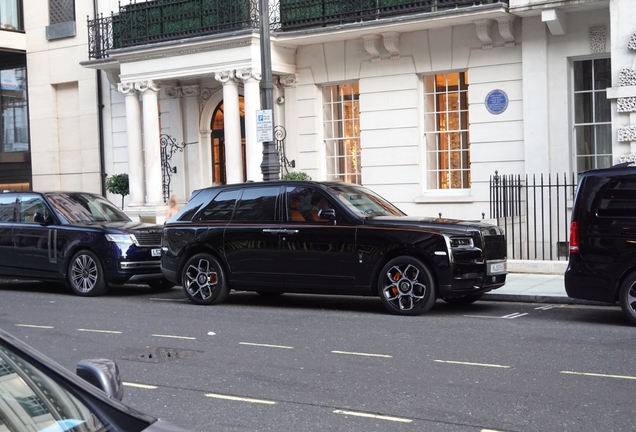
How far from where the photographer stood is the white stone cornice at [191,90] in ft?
76.3

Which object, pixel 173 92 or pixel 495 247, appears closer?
pixel 495 247

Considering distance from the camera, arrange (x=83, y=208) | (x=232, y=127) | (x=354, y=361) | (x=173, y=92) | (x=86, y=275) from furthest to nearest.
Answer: (x=173, y=92)
(x=232, y=127)
(x=83, y=208)
(x=86, y=275)
(x=354, y=361)

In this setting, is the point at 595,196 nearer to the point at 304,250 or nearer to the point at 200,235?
the point at 304,250

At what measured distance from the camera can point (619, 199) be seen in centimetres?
1059

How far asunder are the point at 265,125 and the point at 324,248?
13.6ft

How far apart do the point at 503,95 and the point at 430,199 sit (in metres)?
2.77

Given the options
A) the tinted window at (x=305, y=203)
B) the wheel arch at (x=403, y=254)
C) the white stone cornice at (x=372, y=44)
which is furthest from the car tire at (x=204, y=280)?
the white stone cornice at (x=372, y=44)

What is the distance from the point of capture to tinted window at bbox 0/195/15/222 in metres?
15.8

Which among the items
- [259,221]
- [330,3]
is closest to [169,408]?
[259,221]

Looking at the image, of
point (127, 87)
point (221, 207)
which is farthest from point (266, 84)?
point (127, 87)

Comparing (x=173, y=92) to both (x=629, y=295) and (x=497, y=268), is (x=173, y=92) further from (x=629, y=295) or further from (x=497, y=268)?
(x=629, y=295)

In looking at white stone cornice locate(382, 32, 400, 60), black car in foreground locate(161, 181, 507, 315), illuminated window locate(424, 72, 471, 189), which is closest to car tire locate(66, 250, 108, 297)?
black car in foreground locate(161, 181, 507, 315)

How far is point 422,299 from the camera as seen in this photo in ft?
37.6

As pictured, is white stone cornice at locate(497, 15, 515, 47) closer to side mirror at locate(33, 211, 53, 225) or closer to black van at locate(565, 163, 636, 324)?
black van at locate(565, 163, 636, 324)
